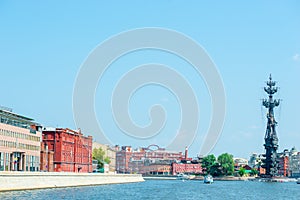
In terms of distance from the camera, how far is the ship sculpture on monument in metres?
189

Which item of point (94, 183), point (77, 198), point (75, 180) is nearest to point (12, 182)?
point (77, 198)

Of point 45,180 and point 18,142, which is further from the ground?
point 18,142

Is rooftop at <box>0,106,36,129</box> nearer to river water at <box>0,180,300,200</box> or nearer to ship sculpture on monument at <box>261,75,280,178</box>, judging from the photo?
river water at <box>0,180,300,200</box>

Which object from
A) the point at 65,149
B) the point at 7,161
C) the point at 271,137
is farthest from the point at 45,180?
the point at 271,137

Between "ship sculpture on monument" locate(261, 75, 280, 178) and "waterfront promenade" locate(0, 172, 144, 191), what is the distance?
235 feet

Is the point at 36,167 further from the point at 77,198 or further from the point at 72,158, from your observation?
the point at 77,198

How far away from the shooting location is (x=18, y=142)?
103125mm

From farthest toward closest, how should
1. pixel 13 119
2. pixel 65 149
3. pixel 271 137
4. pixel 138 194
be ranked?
pixel 271 137 → pixel 65 149 → pixel 13 119 → pixel 138 194

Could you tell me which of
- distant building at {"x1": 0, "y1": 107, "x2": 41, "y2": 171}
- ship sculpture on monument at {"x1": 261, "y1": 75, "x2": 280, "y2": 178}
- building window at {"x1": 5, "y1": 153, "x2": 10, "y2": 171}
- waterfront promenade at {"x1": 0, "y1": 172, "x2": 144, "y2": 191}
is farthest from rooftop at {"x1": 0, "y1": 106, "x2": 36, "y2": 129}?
ship sculpture on monument at {"x1": 261, "y1": 75, "x2": 280, "y2": 178}

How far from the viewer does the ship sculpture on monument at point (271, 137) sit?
7431 inches

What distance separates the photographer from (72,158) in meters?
140

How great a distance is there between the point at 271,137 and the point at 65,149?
8331 centimetres

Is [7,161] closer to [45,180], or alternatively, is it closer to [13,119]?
[13,119]

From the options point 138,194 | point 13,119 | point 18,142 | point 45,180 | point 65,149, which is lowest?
point 138,194
